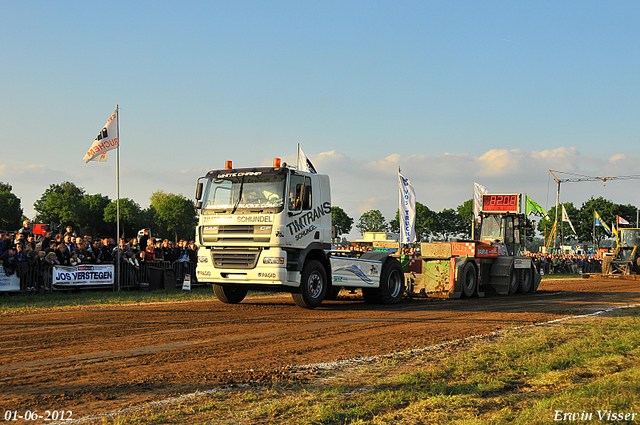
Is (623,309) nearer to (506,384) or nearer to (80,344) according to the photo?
(506,384)

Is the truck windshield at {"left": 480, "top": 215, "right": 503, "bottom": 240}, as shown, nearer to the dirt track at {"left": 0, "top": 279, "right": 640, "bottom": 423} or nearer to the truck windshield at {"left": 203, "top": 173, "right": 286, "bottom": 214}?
the dirt track at {"left": 0, "top": 279, "right": 640, "bottom": 423}

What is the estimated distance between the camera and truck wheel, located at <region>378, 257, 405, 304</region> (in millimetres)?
15672

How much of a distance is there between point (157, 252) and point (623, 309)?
15.0 m

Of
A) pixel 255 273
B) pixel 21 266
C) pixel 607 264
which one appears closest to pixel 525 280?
pixel 255 273

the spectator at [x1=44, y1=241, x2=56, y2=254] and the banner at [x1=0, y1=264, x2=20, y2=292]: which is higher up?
the spectator at [x1=44, y1=241, x2=56, y2=254]

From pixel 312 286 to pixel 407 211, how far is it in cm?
1098

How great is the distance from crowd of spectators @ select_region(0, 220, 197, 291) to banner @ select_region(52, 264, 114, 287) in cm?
17

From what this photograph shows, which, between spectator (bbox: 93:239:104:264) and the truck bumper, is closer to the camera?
the truck bumper

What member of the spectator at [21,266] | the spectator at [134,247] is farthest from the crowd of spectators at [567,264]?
the spectator at [21,266]

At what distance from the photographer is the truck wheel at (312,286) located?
13008 millimetres

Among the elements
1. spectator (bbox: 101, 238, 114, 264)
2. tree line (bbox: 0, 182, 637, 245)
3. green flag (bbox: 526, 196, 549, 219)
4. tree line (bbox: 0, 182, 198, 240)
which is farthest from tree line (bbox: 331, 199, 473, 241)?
spectator (bbox: 101, 238, 114, 264)

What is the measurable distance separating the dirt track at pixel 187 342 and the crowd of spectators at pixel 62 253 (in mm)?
4505

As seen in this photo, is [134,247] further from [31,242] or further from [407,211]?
[407,211]

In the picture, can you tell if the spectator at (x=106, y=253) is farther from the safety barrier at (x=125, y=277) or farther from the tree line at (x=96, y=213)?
the tree line at (x=96, y=213)
